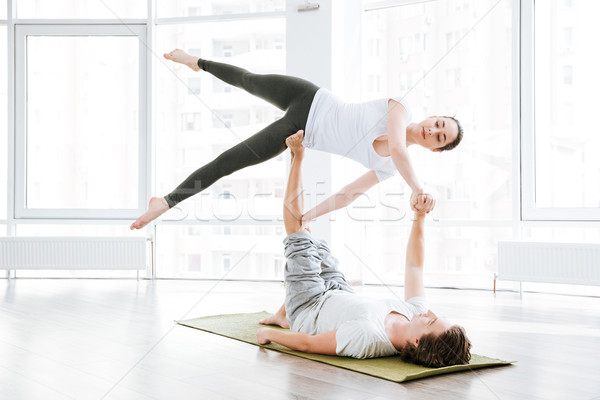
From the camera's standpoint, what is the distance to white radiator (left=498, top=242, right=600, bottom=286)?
4.27 meters

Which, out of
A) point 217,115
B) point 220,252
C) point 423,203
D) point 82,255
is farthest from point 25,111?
point 423,203

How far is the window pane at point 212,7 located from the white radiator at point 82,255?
7.11 feet

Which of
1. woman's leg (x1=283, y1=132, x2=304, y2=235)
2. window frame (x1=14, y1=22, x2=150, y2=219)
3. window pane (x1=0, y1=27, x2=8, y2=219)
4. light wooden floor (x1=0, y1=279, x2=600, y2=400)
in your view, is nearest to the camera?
light wooden floor (x1=0, y1=279, x2=600, y2=400)

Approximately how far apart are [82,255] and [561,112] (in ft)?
13.8

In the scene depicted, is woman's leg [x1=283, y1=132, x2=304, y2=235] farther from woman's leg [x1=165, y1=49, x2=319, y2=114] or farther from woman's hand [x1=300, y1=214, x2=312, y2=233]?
woman's leg [x1=165, y1=49, x2=319, y2=114]

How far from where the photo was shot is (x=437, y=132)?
2.71 metres

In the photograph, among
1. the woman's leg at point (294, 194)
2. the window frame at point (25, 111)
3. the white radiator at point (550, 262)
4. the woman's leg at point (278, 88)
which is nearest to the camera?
the woman's leg at point (294, 194)

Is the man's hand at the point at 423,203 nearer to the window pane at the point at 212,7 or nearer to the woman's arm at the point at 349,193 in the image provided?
the woman's arm at the point at 349,193

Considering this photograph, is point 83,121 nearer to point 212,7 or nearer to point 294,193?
point 212,7

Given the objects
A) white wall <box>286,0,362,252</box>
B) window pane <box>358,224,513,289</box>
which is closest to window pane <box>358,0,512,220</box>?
window pane <box>358,224,513,289</box>

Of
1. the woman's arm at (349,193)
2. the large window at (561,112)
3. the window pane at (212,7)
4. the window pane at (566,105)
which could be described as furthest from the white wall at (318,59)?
the woman's arm at (349,193)

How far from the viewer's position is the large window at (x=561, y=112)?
4.61m

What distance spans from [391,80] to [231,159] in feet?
9.53

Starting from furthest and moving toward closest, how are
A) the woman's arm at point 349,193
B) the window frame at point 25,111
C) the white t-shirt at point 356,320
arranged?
the window frame at point 25,111 < the woman's arm at point 349,193 < the white t-shirt at point 356,320
